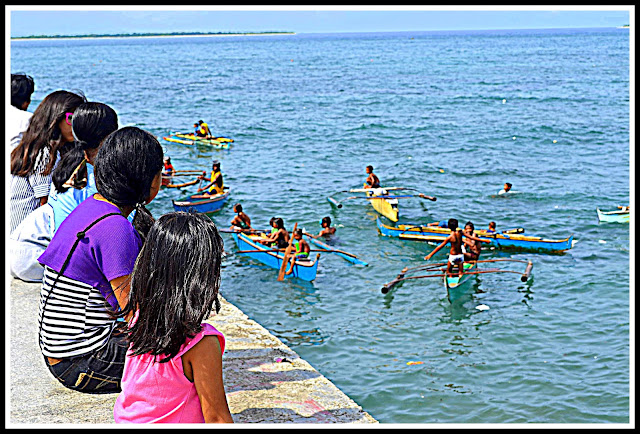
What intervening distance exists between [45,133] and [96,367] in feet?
7.36

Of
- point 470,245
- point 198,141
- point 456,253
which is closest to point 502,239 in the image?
point 470,245

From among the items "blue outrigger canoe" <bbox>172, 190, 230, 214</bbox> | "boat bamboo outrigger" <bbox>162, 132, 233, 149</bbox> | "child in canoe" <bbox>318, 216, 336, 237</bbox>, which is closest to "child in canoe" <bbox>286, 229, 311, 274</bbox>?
"child in canoe" <bbox>318, 216, 336, 237</bbox>

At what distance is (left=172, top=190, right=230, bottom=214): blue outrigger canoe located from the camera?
1836 centimetres

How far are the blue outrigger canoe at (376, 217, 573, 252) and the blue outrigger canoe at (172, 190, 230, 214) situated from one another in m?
5.38

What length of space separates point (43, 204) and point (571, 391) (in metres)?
7.92

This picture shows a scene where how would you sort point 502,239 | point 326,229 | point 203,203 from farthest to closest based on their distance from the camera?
point 203,203 → point 326,229 → point 502,239

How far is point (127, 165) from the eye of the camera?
325 centimetres

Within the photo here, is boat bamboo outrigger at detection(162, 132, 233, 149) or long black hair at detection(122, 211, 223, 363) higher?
long black hair at detection(122, 211, 223, 363)

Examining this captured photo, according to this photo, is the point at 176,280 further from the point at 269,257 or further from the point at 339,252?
the point at 339,252

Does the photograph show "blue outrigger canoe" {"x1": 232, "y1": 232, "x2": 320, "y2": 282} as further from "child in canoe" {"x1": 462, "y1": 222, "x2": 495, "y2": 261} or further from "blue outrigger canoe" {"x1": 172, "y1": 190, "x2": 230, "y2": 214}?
"child in canoe" {"x1": 462, "y1": 222, "x2": 495, "y2": 261}

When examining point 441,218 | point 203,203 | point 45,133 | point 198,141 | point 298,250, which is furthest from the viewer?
point 198,141

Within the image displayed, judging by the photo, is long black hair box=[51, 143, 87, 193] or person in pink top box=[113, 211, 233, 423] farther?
long black hair box=[51, 143, 87, 193]

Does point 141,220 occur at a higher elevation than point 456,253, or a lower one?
higher

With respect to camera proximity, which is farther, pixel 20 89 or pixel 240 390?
pixel 20 89
